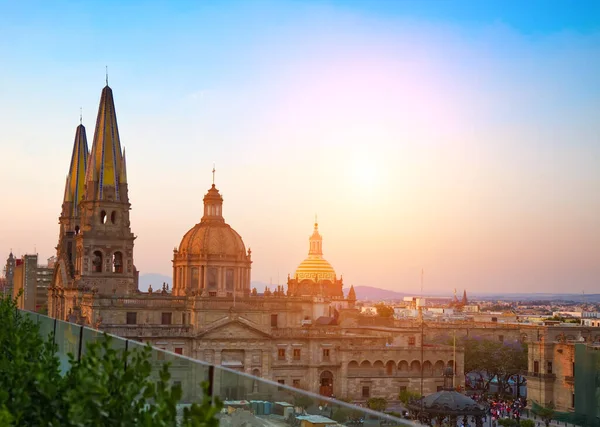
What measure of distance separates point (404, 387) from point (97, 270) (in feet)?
83.2

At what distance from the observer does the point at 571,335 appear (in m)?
79.6

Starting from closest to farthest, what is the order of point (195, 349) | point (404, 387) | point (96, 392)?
point (96, 392) → point (195, 349) → point (404, 387)

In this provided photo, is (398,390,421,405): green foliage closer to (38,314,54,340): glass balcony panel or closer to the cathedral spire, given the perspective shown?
(38,314,54,340): glass balcony panel

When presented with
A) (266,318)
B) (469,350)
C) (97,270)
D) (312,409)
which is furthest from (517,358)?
(312,409)

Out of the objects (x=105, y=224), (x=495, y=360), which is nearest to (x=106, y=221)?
(x=105, y=224)

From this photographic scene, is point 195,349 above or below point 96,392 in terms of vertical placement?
below

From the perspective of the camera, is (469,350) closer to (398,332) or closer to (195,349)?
(398,332)

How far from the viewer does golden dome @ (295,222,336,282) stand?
484 ft

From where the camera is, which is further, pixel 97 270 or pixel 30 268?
pixel 30 268

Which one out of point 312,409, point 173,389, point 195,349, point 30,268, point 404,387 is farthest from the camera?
point 30,268

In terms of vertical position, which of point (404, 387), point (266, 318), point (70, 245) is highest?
point (70, 245)

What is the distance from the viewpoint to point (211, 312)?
210 ft

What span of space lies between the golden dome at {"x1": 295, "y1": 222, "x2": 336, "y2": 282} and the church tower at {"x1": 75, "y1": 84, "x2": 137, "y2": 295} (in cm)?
7894

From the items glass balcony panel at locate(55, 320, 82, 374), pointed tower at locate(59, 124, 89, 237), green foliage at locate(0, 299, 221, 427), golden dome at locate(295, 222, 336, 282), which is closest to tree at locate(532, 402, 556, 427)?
glass balcony panel at locate(55, 320, 82, 374)
